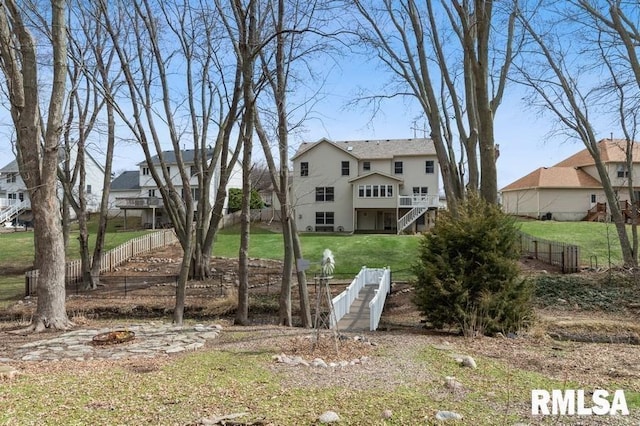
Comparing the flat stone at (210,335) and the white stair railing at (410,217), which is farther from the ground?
the white stair railing at (410,217)

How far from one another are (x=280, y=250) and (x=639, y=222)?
25308 mm

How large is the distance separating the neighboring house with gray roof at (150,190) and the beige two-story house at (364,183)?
691 centimetres

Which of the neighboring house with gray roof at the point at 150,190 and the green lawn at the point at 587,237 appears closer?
the green lawn at the point at 587,237

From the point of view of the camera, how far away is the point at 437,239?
345 inches

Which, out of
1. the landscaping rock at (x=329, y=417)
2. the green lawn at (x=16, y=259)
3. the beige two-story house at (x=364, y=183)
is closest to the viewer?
the landscaping rock at (x=329, y=417)

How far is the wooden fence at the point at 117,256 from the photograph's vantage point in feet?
56.6

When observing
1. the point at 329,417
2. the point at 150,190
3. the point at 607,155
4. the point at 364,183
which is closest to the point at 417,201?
the point at 364,183

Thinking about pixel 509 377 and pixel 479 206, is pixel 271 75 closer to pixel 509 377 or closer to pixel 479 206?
pixel 479 206

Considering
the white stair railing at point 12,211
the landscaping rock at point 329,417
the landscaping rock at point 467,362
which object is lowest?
the landscaping rock at point 467,362

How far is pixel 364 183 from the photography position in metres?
36.0

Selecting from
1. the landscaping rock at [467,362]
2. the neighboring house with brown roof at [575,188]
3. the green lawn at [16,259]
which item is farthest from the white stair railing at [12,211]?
the landscaping rock at [467,362]

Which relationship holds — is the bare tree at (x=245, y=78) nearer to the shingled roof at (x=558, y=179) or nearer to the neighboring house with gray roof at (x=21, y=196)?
the shingled roof at (x=558, y=179)

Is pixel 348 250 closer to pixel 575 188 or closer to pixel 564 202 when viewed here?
pixel 564 202

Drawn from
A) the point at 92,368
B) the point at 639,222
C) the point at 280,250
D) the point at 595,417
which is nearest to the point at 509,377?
the point at 595,417
